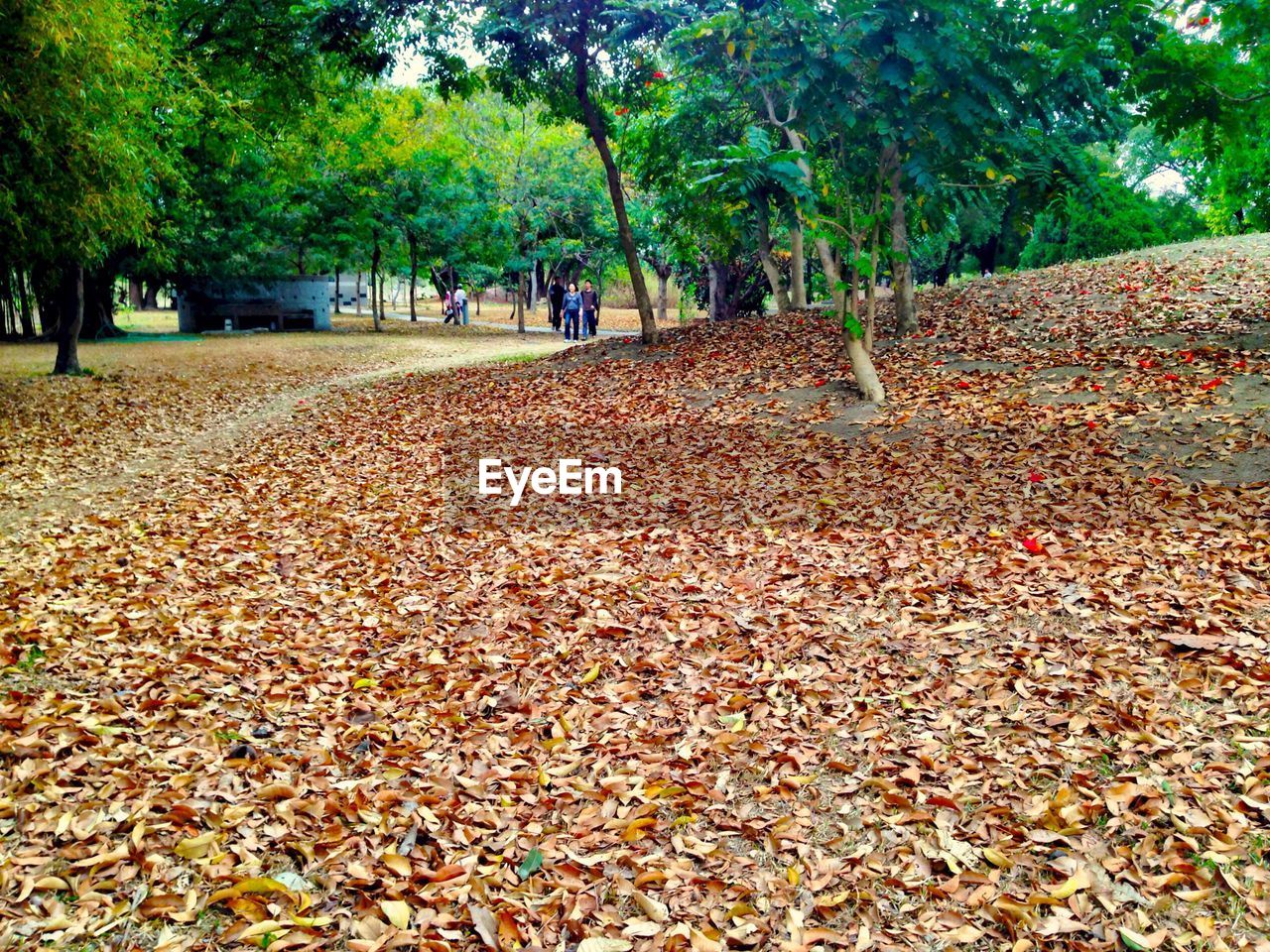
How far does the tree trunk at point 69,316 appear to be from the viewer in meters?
14.7

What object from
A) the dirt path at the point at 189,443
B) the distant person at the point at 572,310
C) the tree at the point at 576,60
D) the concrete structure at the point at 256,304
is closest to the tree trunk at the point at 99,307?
the concrete structure at the point at 256,304

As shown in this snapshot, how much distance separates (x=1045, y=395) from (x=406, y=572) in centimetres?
602

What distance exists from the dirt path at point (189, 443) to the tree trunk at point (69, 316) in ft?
3.81

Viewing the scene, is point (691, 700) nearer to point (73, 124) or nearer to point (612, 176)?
point (73, 124)

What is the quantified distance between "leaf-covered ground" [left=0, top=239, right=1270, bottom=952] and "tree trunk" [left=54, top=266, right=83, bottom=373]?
8960 mm

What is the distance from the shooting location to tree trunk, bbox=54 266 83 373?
1472 cm

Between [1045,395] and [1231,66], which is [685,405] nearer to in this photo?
[1045,395]

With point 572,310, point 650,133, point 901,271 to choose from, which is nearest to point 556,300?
point 572,310

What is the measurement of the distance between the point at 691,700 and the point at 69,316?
583 inches

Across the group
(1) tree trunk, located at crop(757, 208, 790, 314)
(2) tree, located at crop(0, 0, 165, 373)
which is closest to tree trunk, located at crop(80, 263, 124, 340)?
(2) tree, located at crop(0, 0, 165, 373)

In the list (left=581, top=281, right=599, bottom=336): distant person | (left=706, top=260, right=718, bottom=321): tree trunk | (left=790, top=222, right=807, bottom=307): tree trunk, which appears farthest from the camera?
(left=581, top=281, right=599, bottom=336): distant person

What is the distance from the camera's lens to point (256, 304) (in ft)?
96.9

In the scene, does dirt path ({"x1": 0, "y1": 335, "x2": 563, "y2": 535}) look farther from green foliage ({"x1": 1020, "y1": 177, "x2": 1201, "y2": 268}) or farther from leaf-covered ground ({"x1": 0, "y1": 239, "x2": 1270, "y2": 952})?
green foliage ({"x1": 1020, "y1": 177, "x2": 1201, "y2": 268})

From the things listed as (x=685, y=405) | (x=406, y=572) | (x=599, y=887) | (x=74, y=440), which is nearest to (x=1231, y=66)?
(x=685, y=405)
